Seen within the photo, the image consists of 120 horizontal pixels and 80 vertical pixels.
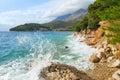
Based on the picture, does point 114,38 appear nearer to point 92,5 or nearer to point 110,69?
point 110,69

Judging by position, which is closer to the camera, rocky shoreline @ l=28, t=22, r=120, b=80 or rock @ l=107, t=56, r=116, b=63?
rocky shoreline @ l=28, t=22, r=120, b=80

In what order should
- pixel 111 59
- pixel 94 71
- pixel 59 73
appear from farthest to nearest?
pixel 111 59
pixel 94 71
pixel 59 73

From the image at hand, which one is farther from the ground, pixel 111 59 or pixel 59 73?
pixel 59 73

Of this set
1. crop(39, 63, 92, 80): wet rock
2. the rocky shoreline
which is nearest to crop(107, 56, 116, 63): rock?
the rocky shoreline

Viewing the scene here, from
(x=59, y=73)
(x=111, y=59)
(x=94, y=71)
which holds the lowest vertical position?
(x=94, y=71)

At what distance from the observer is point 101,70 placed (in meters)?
21.4

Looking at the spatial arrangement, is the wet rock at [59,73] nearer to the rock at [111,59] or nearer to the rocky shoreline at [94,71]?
the rocky shoreline at [94,71]

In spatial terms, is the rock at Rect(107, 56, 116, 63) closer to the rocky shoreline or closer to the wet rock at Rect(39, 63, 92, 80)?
the rocky shoreline

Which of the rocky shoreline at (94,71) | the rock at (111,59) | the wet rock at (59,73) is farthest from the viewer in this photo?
the rock at (111,59)

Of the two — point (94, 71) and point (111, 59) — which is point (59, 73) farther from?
point (111, 59)

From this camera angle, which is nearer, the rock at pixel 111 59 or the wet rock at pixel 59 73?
the wet rock at pixel 59 73

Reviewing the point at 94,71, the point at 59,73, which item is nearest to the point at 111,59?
the point at 94,71

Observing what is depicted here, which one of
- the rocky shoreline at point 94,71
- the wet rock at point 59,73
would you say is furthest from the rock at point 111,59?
the wet rock at point 59,73

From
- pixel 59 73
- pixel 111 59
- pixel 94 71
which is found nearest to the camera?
pixel 59 73
